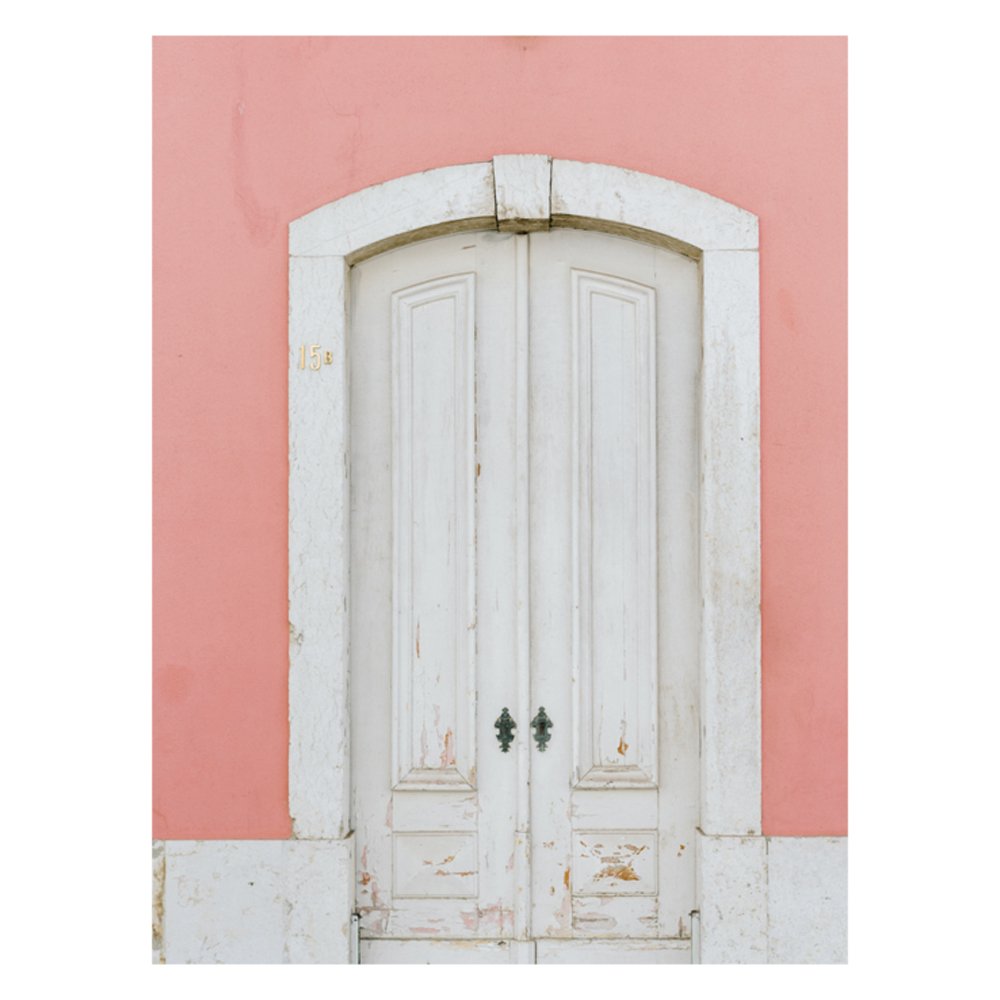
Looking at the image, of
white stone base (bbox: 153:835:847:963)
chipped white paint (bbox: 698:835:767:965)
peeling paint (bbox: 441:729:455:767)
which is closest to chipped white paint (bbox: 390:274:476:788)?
peeling paint (bbox: 441:729:455:767)

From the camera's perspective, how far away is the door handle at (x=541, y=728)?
12.7 feet

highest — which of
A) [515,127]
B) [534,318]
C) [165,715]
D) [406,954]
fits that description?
[515,127]

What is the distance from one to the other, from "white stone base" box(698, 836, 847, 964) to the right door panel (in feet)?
0.53

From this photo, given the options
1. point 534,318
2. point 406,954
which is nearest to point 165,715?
point 406,954

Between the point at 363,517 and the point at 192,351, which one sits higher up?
the point at 192,351

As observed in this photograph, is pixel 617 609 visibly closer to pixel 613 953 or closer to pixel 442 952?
pixel 613 953

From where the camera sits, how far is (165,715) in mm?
3789

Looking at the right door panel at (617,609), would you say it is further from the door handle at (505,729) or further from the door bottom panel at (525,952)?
the door handle at (505,729)

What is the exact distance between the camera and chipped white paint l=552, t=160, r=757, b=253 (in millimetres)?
3760

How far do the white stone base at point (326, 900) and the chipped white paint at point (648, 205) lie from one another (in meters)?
2.23

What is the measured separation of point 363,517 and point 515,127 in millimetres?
1574

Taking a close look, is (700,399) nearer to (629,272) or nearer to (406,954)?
(629,272)

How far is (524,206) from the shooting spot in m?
3.77

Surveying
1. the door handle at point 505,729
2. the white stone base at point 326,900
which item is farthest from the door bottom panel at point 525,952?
the door handle at point 505,729
